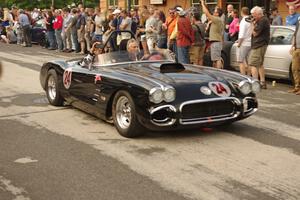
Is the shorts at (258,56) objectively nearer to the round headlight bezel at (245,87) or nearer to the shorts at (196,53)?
the shorts at (196,53)

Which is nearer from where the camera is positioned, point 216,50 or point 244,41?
point 244,41

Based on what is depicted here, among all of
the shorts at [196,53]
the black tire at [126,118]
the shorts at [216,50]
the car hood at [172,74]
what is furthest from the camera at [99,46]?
the shorts at [196,53]

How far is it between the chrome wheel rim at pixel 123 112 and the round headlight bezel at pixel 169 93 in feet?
2.00

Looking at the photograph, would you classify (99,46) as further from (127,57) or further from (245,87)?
(245,87)

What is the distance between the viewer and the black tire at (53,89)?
835 centimetres

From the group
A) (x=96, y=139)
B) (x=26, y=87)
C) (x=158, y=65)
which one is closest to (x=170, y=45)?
(x=26, y=87)

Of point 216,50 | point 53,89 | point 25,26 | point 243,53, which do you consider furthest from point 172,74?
point 25,26

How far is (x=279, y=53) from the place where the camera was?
37.3 feet

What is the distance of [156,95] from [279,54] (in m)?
6.24

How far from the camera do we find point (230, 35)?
14320mm

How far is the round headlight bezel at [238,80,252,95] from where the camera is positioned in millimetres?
6543

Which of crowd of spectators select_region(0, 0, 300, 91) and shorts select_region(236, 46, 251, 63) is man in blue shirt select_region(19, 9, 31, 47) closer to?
crowd of spectators select_region(0, 0, 300, 91)

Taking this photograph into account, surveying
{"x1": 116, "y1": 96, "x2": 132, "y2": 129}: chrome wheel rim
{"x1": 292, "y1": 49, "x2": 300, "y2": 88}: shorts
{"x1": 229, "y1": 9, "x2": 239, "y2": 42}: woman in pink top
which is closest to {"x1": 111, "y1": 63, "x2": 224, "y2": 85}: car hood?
{"x1": 116, "y1": 96, "x2": 132, "y2": 129}: chrome wheel rim

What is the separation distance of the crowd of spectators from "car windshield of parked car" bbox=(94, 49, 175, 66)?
23 cm
